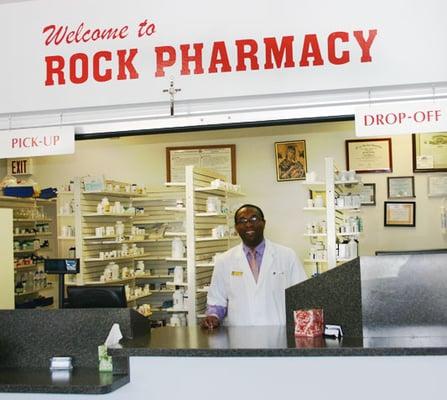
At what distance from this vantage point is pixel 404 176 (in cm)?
879

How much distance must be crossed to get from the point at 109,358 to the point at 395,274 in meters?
1.71

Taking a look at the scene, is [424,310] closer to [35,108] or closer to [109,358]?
[109,358]

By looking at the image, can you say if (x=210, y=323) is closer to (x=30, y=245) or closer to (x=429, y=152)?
(x=429, y=152)

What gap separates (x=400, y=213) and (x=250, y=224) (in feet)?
15.5

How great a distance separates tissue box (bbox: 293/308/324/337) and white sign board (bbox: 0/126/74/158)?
199 centimetres

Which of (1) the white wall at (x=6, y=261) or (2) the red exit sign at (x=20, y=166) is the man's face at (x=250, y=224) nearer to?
(1) the white wall at (x=6, y=261)

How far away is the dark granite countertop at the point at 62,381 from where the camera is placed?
3068mm

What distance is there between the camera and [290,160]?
30.5 feet

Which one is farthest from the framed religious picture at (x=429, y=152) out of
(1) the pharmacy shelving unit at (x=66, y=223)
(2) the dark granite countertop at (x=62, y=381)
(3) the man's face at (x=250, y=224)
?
(2) the dark granite countertop at (x=62, y=381)

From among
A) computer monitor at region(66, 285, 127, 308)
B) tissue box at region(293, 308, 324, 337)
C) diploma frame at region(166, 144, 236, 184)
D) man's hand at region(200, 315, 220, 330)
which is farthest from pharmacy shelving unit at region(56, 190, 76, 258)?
tissue box at region(293, 308, 324, 337)

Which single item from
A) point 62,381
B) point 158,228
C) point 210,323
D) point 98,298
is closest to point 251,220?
point 210,323

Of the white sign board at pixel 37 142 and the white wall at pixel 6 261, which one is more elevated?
the white sign board at pixel 37 142

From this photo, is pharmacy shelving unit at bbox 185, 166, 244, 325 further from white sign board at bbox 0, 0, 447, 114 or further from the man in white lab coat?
white sign board at bbox 0, 0, 447, 114

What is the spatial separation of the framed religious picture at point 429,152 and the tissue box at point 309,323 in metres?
5.81
